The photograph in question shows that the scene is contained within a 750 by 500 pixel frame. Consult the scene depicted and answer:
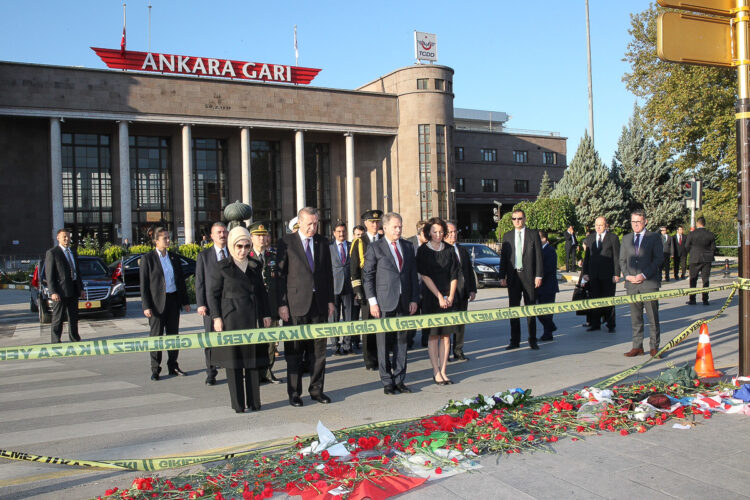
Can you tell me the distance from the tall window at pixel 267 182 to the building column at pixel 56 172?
16059 mm

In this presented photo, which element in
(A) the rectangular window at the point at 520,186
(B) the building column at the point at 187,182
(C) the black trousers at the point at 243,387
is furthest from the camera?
(A) the rectangular window at the point at 520,186

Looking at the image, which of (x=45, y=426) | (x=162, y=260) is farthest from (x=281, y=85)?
(x=45, y=426)

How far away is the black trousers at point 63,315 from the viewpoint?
36.8 ft

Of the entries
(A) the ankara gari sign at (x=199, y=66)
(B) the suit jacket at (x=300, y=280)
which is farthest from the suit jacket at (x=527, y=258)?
(A) the ankara gari sign at (x=199, y=66)

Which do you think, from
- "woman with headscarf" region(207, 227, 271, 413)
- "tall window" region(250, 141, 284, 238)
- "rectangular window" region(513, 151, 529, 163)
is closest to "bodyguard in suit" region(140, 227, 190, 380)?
"woman with headscarf" region(207, 227, 271, 413)

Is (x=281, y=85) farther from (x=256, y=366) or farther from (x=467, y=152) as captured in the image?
(x=256, y=366)

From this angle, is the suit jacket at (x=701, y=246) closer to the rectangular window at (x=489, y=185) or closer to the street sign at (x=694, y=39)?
the street sign at (x=694, y=39)

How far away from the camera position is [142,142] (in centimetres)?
5231

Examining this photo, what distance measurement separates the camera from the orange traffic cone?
6.71 meters

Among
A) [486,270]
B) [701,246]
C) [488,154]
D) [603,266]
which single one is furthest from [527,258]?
[488,154]

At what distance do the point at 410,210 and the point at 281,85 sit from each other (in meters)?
15.4

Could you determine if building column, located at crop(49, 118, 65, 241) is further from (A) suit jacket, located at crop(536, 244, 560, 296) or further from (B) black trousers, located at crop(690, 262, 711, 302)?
(A) suit jacket, located at crop(536, 244, 560, 296)

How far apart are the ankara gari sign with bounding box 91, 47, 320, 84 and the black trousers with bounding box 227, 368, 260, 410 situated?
47.1m

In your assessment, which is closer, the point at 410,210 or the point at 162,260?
the point at 162,260
